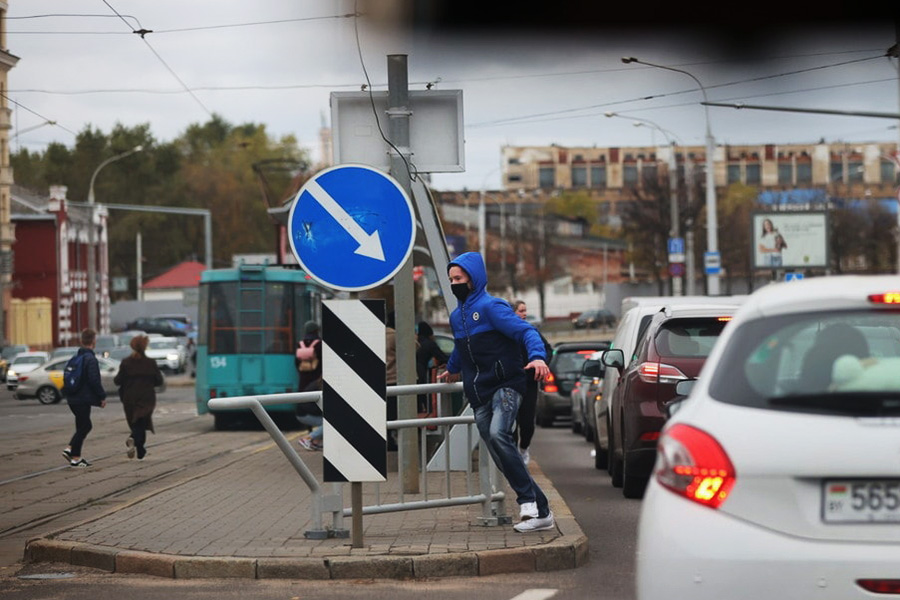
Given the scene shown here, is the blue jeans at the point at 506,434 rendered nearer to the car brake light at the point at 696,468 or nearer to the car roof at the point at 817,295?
the car roof at the point at 817,295

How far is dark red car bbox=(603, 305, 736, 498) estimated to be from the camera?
537 inches

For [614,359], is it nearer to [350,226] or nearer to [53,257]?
[350,226]

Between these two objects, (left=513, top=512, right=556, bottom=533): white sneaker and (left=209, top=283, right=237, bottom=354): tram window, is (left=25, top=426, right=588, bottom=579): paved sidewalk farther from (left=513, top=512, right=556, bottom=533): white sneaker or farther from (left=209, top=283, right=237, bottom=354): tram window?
(left=209, top=283, right=237, bottom=354): tram window

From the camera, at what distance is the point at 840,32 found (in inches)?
279

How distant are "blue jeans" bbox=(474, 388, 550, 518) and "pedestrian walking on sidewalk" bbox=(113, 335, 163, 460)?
11.5 metres

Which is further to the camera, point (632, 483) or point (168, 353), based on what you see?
point (168, 353)

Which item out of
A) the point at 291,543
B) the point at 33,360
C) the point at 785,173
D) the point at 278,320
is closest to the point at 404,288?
the point at 291,543

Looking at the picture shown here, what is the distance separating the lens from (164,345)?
238 ft

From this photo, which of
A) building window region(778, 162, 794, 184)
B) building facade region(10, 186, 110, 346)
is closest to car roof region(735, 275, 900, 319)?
building facade region(10, 186, 110, 346)

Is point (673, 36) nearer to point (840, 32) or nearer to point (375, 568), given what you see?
point (840, 32)

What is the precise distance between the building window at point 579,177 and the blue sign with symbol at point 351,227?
492 feet

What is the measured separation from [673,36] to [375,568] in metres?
3.76

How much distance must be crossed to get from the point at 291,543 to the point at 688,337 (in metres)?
4.71

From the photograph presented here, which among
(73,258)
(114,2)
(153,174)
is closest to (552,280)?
(153,174)
